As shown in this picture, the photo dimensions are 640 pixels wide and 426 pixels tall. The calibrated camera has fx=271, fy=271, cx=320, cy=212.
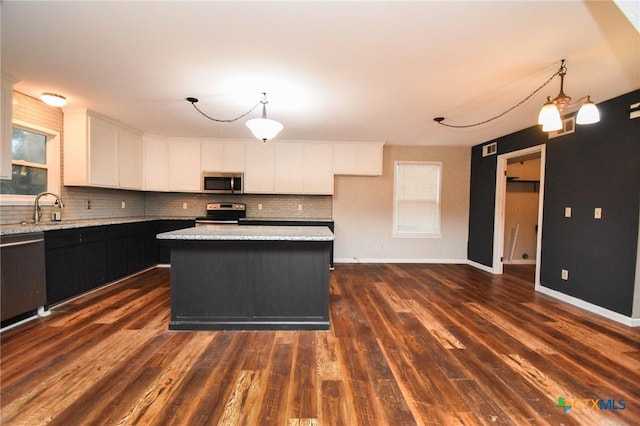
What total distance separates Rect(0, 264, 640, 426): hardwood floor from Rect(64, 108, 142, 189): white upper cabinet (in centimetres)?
171

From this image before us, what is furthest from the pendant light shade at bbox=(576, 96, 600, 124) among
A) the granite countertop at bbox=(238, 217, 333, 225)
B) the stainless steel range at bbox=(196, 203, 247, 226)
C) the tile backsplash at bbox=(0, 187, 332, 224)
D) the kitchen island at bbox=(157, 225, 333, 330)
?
the stainless steel range at bbox=(196, 203, 247, 226)

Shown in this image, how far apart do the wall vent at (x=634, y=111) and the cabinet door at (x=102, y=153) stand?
6464 millimetres

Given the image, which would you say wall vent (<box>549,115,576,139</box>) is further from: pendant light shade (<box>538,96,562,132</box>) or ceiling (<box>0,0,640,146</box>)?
pendant light shade (<box>538,96,562,132</box>)

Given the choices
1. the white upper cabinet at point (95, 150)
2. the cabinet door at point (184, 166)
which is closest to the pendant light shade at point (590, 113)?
the cabinet door at point (184, 166)

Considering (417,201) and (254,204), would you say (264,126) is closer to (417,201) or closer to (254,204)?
(254,204)

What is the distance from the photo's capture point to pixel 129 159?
14.8 ft

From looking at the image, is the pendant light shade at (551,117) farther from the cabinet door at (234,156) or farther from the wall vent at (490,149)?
the cabinet door at (234,156)

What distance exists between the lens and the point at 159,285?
12.8 feet

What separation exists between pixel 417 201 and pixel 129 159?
5.32 meters

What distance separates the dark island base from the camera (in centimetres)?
261

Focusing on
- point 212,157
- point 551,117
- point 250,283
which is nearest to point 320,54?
point 551,117

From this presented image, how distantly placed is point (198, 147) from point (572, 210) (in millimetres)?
5810

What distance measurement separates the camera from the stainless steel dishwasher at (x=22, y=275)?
2.44 meters

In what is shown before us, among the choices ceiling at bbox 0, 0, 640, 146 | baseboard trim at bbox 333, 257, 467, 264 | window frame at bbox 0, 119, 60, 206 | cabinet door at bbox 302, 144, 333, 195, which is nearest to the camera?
ceiling at bbox 0, 0, 640, 146
